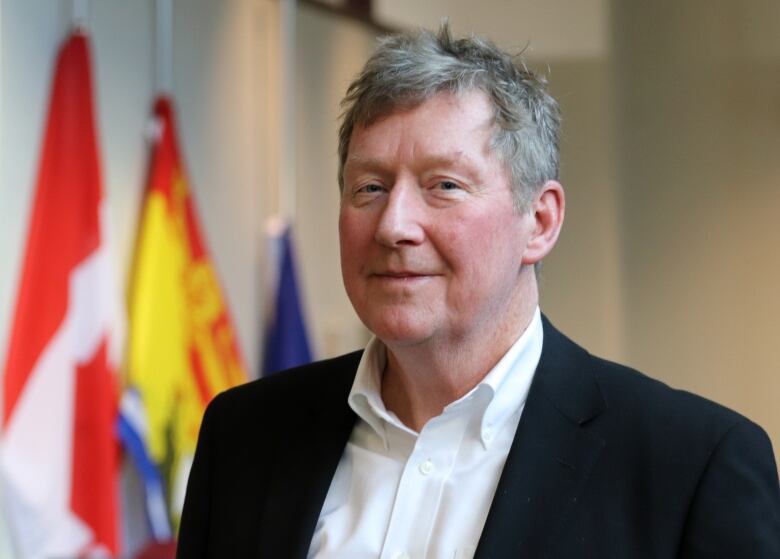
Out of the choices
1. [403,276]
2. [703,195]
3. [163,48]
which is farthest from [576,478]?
[163,48]

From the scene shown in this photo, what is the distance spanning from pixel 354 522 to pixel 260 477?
0.18m

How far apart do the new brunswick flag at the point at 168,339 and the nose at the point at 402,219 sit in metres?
2.25

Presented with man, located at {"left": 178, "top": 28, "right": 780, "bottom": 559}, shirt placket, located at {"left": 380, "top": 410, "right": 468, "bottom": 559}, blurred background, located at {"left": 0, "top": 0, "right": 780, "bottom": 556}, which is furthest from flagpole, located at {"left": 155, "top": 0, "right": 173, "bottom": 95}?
shirt placket, located at {"left": 380, "top": 410, "right": 468, "bottom": 559}

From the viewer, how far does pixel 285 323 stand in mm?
4422

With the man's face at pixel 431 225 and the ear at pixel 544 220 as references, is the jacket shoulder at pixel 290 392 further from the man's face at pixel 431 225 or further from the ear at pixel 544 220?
the ear at pixel 544 220

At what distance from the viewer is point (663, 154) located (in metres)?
3.44

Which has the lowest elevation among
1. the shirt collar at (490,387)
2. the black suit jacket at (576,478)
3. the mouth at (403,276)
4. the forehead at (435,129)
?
the black suit jacket at (576,478)

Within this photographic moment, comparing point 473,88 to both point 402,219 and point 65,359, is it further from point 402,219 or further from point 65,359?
point 65,359

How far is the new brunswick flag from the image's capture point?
3584 millimetres

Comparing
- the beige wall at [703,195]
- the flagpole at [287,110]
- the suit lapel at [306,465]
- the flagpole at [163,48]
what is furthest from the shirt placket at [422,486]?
the flagpole at [287,110]

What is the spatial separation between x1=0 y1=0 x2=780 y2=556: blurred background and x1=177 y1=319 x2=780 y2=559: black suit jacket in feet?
5.48

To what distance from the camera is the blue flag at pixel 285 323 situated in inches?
174

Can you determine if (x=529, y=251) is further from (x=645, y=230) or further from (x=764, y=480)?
(x=645, y=230)

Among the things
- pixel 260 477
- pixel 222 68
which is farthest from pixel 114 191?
pixel 260 477
